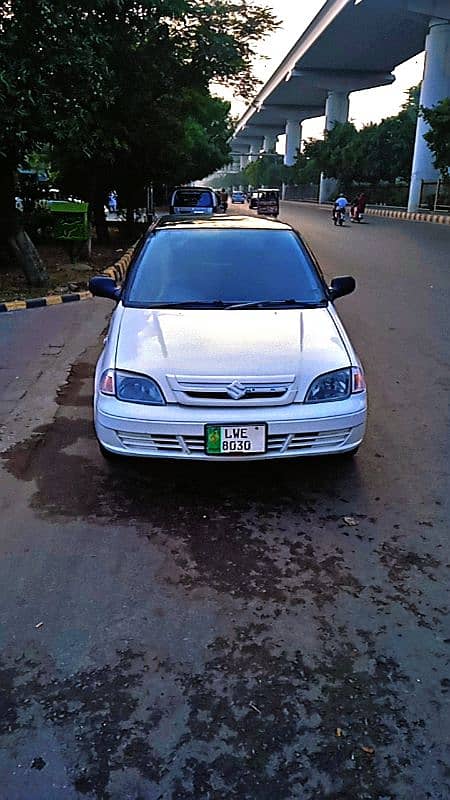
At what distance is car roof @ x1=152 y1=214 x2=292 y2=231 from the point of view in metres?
5.63

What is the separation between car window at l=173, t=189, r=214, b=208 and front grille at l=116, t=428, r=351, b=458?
2114cm

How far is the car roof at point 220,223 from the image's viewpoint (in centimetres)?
563

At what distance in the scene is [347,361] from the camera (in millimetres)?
4211

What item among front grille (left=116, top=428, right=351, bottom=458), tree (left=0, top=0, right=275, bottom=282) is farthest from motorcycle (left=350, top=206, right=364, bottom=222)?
front grille (left=116, top=428, right=351, bottom=458)

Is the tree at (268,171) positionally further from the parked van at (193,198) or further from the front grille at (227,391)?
the front grille at (227,391)

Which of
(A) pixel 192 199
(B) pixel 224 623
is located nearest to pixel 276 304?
(B) pixel 224 623

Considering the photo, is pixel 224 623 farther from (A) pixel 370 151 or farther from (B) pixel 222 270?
(A) pixel 370 151

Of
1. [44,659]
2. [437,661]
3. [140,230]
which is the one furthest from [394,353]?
[140,230]

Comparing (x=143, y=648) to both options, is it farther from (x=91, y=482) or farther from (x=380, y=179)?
(x=380, y=179)

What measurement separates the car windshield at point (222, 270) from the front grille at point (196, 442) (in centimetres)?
121

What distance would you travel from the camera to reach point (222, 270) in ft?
16.9

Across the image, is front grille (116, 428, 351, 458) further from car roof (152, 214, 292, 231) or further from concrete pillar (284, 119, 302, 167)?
concrete pillar (284, 119, 302, 167)

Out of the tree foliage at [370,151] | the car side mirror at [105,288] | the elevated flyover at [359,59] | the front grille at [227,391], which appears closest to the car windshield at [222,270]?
the car side mirror at [105,288]

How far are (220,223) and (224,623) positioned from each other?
3.71 m
